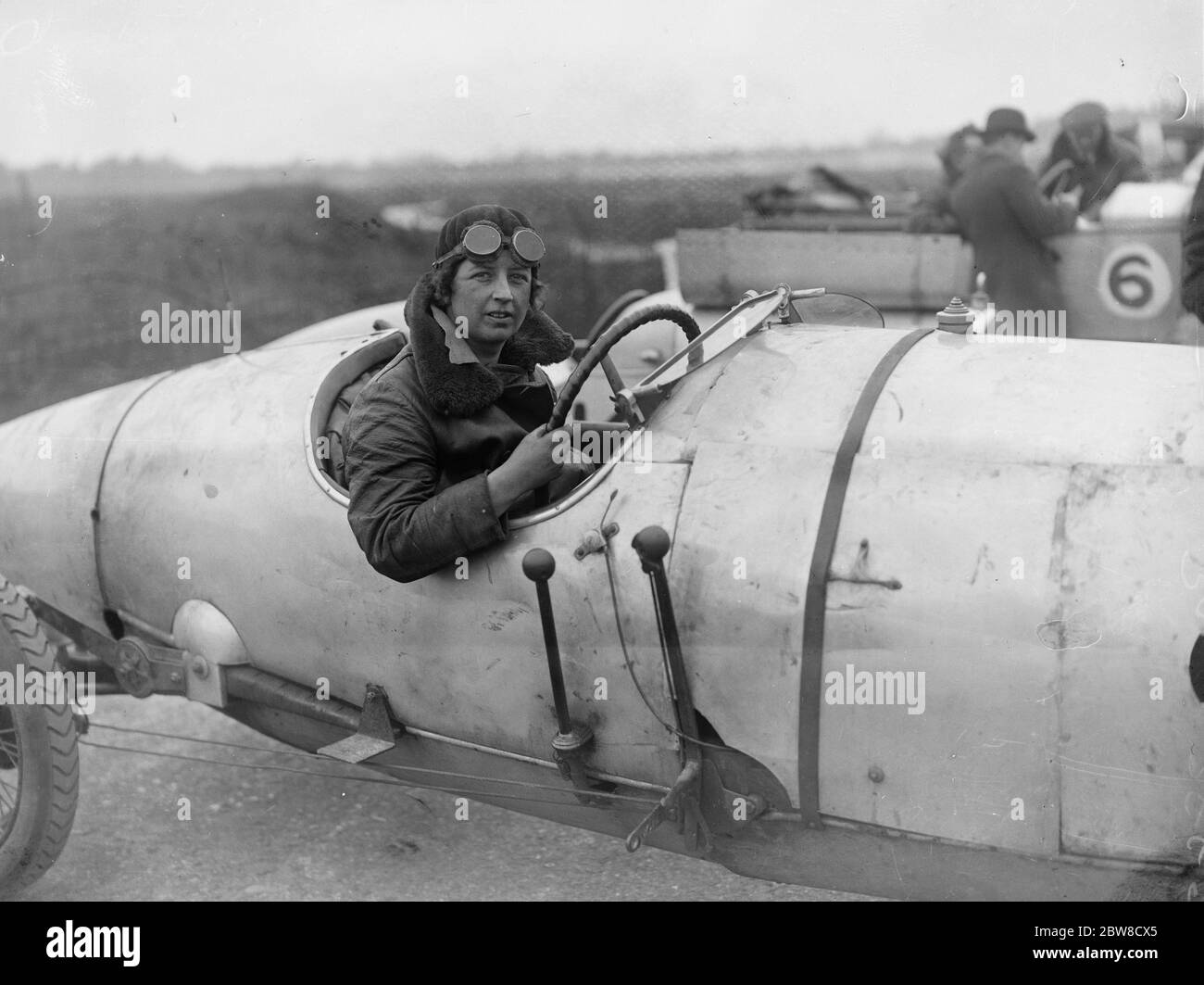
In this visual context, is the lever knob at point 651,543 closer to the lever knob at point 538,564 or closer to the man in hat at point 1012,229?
the lever knob at point 538,564

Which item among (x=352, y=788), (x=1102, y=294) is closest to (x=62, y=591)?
(x=352, y=788)

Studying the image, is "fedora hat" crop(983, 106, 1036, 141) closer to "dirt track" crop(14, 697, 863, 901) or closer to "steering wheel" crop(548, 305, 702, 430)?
"steering wheel" crop(548, 305, 702, 430)

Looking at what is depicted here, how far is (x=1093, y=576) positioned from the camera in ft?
6.99

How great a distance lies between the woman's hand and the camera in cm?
251

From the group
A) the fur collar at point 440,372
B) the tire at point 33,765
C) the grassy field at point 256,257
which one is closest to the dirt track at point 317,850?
the tire at point 33,765

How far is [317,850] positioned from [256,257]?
633cm

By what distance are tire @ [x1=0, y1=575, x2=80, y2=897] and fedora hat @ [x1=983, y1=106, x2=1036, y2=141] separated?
17.0 ft

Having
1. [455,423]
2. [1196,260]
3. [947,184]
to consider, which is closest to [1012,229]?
[947,184]

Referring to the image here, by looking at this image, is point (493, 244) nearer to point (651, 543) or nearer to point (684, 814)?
point (651, 543)

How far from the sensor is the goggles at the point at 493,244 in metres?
2.66

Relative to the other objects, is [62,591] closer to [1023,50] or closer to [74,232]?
[1023,50]

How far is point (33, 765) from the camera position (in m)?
3.04

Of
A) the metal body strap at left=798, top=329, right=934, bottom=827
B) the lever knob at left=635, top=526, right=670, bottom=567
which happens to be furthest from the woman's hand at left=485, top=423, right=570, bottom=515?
the metal body strap at left=798, top=329, right=934, bottom=827
